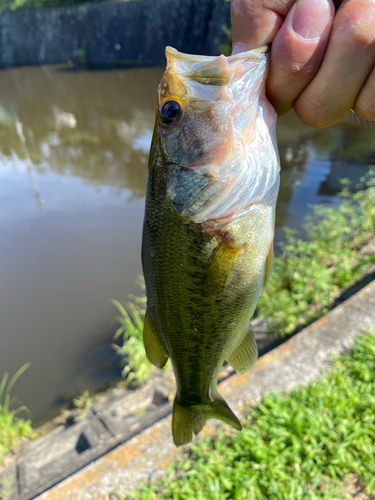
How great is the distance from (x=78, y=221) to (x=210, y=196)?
21.9ft

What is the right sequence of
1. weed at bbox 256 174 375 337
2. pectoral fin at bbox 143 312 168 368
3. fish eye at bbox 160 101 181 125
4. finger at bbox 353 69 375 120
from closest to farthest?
finger at bbox 353 69 375 120
fish eye at bbox 160 101 181 125
pectoral fin at bbox 143 312 168 368
weed at bbox 256 174 375 337

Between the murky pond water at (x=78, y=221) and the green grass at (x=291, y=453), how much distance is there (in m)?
2.29

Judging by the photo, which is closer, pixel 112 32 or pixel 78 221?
pixel 78 221

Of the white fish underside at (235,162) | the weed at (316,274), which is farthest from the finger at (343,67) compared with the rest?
the weed at (316,274)

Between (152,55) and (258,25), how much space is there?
3206 cm

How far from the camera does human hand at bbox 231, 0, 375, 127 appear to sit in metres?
1.13

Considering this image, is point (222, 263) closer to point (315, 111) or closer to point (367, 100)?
point (315, 111)

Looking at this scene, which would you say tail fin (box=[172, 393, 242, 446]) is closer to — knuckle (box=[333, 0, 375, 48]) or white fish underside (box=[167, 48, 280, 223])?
white fish underside (box=[167, 48, 280, 223])

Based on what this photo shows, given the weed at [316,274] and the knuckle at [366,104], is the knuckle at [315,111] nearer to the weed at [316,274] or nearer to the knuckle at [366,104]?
the knuckle at [366,104]

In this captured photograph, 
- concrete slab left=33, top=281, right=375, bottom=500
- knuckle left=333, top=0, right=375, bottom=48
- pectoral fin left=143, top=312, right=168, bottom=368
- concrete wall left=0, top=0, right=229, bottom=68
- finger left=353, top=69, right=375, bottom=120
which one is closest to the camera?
knuckle left=333, top=0, right=375, bottom=48

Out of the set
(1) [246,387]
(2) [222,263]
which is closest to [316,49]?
(2) [222,263]

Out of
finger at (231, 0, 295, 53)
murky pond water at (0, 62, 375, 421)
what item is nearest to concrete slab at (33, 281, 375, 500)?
murky pond water at (0, 62, 375, 421)

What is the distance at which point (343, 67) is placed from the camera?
3.86 feet

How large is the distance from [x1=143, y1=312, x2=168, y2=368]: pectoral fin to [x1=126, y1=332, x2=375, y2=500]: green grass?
3.51 ft
